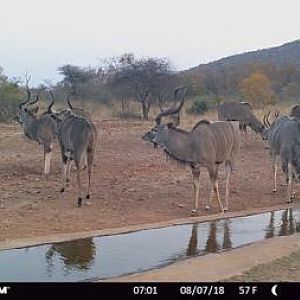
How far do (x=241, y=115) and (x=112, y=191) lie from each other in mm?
10885

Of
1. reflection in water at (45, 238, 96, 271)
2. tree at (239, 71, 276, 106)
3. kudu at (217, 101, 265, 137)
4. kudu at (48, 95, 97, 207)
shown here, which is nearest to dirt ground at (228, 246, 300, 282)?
reflection in water at (45, 238, 96, 271)

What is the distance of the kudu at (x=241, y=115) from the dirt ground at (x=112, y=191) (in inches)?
88.7

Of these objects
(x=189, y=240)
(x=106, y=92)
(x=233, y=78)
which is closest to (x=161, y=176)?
(x=189, y=240)

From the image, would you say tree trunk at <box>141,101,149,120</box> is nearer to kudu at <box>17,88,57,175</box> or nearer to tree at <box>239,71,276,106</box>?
tree at <box>239,71,276,106</box>

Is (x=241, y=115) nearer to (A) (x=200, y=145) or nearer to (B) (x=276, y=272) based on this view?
(A) (x=200, y=145)

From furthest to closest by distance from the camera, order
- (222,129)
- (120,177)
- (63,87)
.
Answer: (63,87) → (120,177) → (222,129)

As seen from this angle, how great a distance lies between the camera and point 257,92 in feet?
160

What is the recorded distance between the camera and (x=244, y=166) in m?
18.1

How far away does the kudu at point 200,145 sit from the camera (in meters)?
12.2

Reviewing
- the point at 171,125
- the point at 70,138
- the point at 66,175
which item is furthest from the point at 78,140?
the point at 171,125

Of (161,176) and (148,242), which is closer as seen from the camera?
(148,242)

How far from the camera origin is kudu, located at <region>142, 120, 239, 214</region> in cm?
1221

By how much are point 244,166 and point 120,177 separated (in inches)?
164

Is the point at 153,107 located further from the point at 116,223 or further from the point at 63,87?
the point at 116,223
